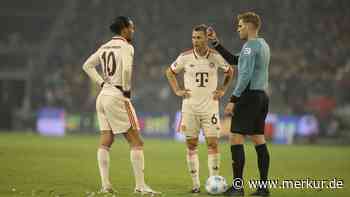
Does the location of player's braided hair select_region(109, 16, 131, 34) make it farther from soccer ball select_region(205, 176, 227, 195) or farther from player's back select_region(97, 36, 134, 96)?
soccer ball select_region(205, 176, 227, 195)

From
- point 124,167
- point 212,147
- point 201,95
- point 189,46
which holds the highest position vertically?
point 189,46

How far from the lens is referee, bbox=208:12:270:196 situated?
38.9 ft

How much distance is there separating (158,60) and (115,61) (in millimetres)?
22564

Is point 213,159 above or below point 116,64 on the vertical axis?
below

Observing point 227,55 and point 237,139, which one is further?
point 227,55

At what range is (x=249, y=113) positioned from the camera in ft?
39.2

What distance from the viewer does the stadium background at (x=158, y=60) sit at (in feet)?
98.3

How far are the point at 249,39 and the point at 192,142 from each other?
189cm

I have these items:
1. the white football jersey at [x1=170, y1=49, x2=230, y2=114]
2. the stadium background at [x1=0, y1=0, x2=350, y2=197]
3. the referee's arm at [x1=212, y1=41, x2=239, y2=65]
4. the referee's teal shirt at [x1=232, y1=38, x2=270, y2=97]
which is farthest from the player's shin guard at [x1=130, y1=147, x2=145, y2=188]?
the stadium background at [x1=0, y1=0, x2=350, y2=197]

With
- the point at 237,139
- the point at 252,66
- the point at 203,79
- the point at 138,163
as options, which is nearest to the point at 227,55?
the point at 203,79

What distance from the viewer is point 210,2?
37969 mm

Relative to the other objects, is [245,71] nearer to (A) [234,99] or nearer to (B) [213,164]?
(A) [234,99]

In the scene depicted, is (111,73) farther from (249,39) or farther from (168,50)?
(168,50)

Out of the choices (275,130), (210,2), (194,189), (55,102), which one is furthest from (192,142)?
(210,2)
